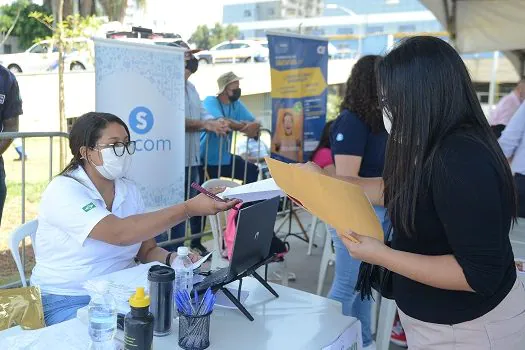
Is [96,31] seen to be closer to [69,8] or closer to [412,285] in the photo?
[69,8]

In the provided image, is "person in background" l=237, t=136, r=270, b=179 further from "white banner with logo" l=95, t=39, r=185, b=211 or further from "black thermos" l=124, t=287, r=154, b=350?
"black thermos" l=124, t=287, r=154, b=350

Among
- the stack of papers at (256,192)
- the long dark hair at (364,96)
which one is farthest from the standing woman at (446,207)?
the long dark hair at (364,96)

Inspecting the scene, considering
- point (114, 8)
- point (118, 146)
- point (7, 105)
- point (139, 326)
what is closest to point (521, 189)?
point (118, 146)

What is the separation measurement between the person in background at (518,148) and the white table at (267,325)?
6.45 ft

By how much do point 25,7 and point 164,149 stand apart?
76.3ft

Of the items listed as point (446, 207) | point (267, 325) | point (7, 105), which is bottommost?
point (267, 325)

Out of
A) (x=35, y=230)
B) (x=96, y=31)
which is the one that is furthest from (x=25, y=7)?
(x=35, y=230)

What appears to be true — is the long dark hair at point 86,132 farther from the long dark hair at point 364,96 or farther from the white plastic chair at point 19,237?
the long dark hair at point 364,96

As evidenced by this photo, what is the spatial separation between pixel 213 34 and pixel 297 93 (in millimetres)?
46684

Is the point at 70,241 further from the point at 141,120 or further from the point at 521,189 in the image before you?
the point at 521,189

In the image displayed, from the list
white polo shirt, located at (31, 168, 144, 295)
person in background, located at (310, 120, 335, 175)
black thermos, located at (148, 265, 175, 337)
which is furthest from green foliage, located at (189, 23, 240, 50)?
black thermos, located at (148, 265, 175, 337)

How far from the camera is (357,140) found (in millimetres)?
2502

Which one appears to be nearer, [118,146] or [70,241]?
[70,241]

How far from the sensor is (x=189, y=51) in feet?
13.2
